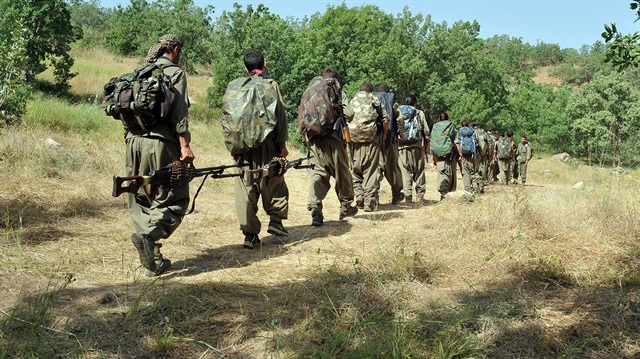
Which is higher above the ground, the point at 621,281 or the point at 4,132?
the point at 4,132

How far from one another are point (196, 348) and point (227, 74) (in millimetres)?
21298

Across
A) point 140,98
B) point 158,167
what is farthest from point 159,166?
point 140,98

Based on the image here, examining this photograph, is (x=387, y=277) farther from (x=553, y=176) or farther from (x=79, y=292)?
(x=553, y=176)

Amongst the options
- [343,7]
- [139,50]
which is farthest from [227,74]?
[343,7]

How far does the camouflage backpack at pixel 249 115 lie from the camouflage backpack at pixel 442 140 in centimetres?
536

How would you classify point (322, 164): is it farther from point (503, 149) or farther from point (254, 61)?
point (503, 149)

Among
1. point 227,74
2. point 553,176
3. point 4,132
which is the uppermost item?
point 227,74

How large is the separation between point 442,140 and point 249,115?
5.59 metres

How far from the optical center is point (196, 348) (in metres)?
2.90

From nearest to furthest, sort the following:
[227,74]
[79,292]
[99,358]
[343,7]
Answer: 1. [99,358]
2. [79,292]
3. [227,74]
4. [343,7]

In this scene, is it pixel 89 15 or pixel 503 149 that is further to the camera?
pixel 89 15

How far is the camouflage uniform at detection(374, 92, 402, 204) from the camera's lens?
834cm

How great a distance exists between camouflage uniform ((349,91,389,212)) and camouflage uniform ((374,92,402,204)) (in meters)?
0.50

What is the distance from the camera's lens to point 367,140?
761 centimetres
